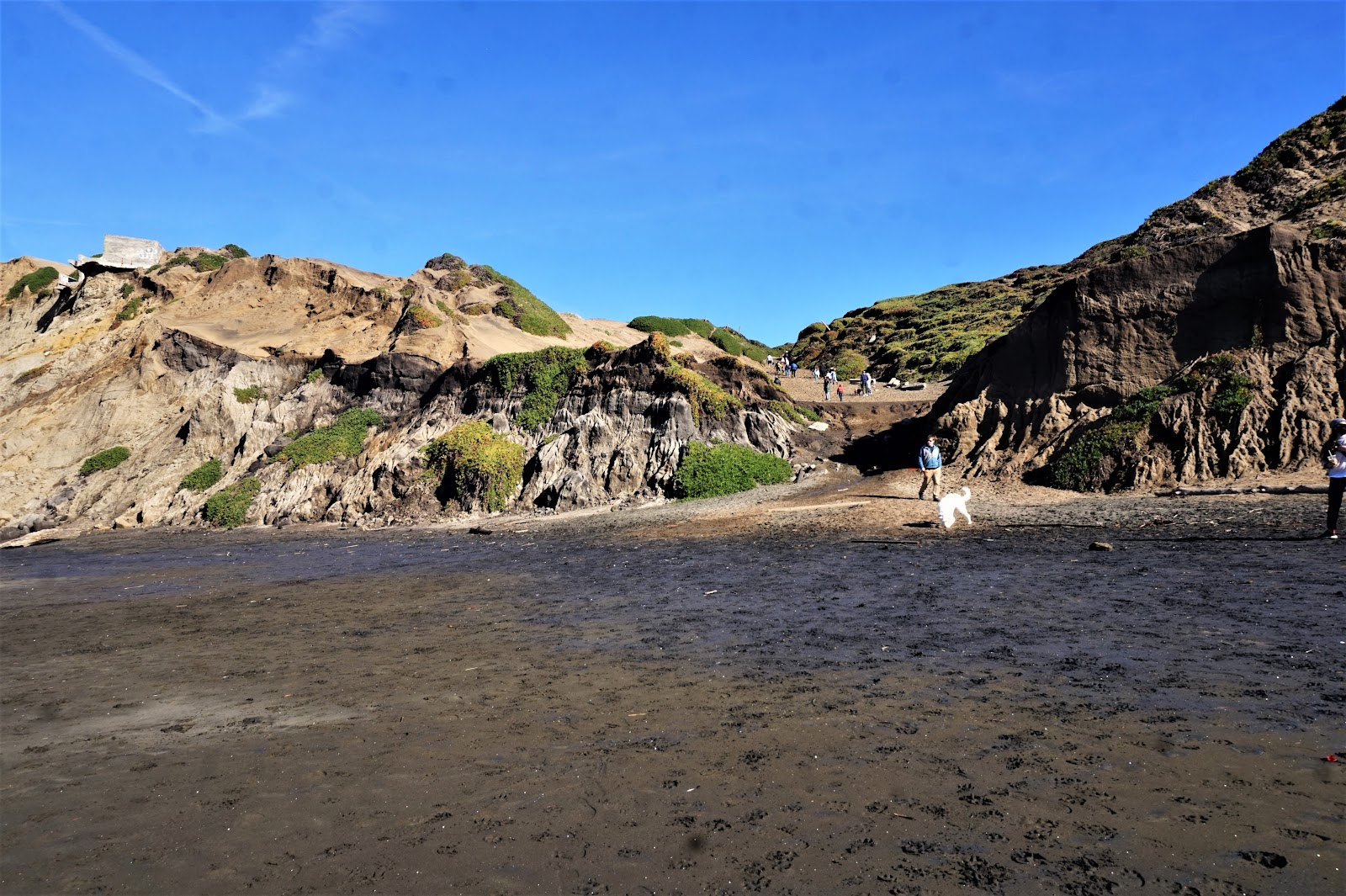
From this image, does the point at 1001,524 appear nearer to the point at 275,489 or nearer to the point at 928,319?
the point at 275,489

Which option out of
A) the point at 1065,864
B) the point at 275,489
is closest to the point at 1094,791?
the point at 1065,864

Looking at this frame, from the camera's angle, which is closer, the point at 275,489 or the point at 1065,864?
the point at 1065,864

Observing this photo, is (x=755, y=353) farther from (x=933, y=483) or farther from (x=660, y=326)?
(x=933, y=483)

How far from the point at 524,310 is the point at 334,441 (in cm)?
1784

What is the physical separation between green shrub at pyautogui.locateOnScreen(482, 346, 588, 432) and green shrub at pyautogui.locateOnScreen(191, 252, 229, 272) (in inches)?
1053

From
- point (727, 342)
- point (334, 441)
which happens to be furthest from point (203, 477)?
point (727, 342)

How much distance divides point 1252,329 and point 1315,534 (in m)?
9.82

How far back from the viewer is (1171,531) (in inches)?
522

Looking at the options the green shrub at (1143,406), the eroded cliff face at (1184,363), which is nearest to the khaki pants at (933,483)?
the eroded cliff face at (1184,363)

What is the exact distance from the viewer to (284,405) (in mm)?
34344

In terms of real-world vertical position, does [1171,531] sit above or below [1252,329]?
below

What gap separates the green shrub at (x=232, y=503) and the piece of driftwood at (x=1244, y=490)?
28062mm

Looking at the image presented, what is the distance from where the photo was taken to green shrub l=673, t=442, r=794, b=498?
25469 millimetres

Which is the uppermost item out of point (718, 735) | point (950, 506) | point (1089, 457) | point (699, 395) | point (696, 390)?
point (696, 390)
